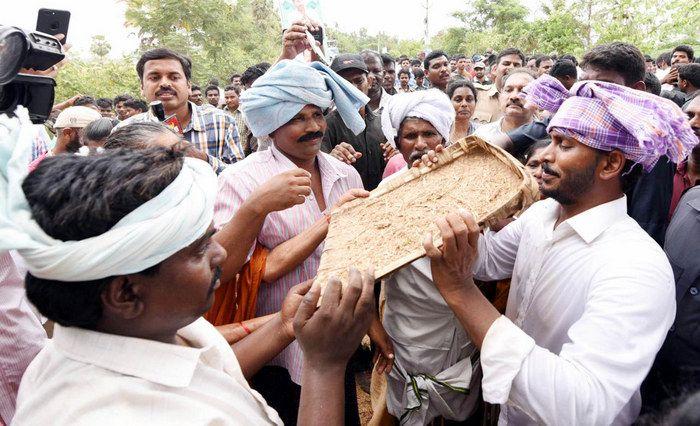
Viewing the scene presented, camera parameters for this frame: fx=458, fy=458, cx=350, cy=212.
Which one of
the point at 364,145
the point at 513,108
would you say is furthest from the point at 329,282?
the point at 513,108

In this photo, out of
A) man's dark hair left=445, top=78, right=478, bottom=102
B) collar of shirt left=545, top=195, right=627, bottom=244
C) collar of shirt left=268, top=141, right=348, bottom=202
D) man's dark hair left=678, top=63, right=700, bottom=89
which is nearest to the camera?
collar of shirt left=545, top=195, right=627, bottom=244

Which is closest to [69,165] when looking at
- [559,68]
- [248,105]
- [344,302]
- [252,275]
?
[344,302]

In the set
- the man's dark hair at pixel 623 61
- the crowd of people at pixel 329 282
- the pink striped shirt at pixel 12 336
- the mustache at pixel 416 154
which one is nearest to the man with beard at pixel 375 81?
the crowd of people at pixel 329 282

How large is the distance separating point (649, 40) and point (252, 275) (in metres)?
16.5

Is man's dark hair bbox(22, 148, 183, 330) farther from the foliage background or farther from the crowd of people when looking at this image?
the foliage background

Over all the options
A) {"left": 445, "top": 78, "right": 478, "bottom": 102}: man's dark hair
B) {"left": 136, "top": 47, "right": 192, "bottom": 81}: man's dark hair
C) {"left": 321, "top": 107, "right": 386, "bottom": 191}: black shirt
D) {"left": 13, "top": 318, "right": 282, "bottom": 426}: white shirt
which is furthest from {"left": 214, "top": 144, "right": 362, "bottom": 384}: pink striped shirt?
{"left": 445, "top": 78, "right": 478, "bottom": 102}: man's dark hair

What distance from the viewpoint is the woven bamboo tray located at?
1.58 m

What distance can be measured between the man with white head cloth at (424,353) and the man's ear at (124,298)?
122cm

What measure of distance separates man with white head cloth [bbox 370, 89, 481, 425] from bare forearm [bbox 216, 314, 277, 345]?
21.8 inches

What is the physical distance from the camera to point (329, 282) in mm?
1348

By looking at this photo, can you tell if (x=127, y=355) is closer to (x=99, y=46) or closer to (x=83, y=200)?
(x=83, y=200)

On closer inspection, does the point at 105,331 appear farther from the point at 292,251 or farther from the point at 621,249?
the point at 621,249

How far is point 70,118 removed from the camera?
5207 millimetres

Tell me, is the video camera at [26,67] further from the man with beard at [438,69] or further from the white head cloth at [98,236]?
the man with beard at [438,69]
